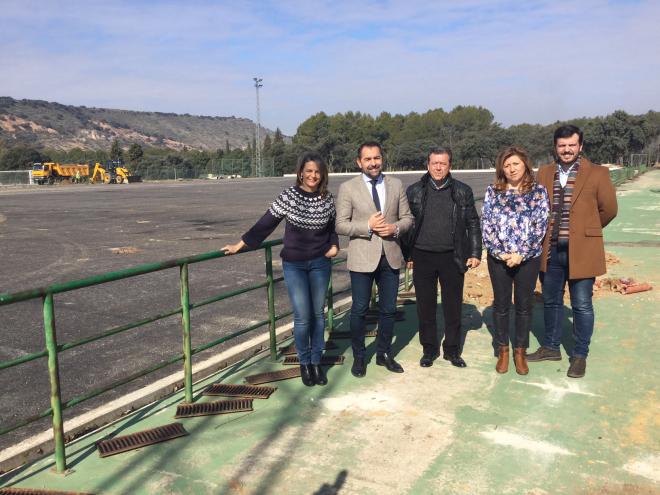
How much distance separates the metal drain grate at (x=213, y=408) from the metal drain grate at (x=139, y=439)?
22 centimetres

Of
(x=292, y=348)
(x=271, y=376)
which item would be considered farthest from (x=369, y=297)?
(x=292, y=348)

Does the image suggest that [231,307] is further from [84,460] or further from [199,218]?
[199,218]

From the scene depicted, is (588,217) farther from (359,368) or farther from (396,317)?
(396,317)

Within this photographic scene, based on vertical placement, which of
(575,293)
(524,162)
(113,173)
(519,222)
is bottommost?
(575,293)

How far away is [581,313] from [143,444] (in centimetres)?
339

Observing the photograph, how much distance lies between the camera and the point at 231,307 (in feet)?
25.3

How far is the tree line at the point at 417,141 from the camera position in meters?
78.6

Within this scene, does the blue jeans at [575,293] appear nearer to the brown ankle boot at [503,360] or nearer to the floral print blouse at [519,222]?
the floral print blouse at [519,222]

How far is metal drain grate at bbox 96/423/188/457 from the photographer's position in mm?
3420

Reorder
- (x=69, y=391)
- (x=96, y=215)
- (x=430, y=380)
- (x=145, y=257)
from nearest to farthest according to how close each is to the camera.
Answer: (x=430, y=380), (x=69, y=391), (x=145, y=257), (x=96, y=215)

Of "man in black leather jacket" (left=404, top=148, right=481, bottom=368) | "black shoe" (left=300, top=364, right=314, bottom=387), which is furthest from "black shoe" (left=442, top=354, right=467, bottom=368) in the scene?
"black shoe" (left=300, top=364, right=314, bottom=387)

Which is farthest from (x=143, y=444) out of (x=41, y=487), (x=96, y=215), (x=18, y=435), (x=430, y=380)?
(x=96, y=215)

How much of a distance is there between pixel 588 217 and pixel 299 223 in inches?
86.9

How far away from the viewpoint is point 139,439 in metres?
3.54
